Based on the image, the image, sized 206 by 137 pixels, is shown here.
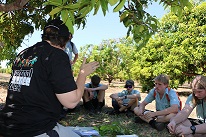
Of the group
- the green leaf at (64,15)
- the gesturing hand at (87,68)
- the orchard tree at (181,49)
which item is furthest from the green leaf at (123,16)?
the orchard tree at (181,49)

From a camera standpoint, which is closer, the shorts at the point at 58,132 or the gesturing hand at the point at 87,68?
the shorts at the point at 58,132

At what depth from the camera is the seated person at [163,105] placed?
17.0 ft

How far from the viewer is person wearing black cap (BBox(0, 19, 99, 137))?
2.05 metres

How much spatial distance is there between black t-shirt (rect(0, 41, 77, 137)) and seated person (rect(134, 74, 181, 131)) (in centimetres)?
340

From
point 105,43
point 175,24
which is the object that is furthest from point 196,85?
point 105,43

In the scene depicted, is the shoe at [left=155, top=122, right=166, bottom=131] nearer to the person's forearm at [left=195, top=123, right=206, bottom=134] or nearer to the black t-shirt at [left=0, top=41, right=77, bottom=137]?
the person's forearm at [left=195, top=123, right=206, bottom=134]

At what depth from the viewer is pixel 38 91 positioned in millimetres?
2064

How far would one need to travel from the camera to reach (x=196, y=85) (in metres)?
3.89

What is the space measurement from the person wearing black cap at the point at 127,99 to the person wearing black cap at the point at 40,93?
4479 millimetres

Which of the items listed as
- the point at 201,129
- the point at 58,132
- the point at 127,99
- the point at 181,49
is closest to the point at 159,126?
the point at 201,129

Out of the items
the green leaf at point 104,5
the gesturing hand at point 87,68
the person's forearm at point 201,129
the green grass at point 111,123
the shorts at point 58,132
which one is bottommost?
the green grass at point 111,123

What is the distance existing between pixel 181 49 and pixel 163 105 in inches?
339

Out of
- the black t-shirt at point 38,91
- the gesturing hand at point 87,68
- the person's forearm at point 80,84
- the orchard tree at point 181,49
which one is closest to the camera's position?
the black t-shirt at point 38,91

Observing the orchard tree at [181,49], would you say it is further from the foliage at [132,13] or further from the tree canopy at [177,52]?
the foliage at [132,13]
